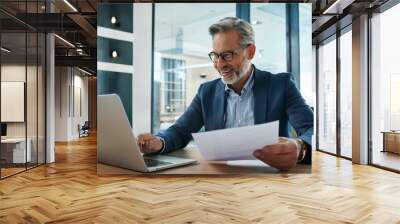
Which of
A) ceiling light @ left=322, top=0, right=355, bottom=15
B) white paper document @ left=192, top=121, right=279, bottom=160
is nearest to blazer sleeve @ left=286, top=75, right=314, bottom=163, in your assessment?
white paper document @ left=192, top=121, right=279, bottom=160

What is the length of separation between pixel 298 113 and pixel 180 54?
1999mm

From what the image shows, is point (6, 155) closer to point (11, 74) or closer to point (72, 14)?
point (11, 74)

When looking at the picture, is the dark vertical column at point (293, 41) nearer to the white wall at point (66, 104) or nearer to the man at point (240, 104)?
the man at point (240, 104)

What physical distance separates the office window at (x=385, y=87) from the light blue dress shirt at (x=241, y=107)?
9.35ft

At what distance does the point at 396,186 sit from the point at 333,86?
174 inches

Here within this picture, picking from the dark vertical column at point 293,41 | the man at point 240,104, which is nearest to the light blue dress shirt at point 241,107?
the man at point 240,104

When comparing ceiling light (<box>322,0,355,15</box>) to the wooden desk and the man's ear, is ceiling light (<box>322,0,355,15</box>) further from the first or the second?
the wooden desk

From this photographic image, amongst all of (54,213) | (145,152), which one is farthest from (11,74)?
(54,213)

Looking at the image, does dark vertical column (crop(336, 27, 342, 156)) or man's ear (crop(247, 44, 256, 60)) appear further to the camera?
dark vertical column (crop(336, 27, 342, 156))

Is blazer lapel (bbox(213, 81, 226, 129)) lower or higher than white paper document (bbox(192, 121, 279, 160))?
higher

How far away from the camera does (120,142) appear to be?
217 inches

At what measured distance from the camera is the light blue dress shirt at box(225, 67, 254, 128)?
5.45 m

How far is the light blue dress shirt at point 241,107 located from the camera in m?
5.45

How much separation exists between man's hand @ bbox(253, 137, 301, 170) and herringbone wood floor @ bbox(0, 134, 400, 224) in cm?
23
